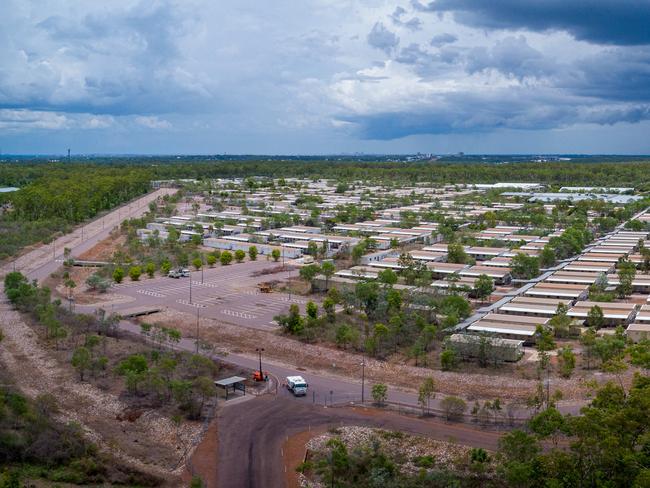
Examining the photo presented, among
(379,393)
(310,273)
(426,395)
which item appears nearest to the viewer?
(379,393)

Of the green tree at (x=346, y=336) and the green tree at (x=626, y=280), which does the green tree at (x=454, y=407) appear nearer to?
the green tree at (x=346, y=336)

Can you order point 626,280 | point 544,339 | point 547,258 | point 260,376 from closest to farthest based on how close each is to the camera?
point 260,376 → point 544,339 → point 626,280 → point 547,258

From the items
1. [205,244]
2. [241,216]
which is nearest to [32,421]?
[205,244]

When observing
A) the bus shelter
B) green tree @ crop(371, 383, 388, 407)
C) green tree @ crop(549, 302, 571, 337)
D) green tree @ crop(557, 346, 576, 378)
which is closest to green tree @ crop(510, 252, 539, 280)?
green tree @ crop(549, 302, 571, 337)

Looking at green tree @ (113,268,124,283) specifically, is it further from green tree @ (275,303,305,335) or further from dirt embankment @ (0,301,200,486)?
green tree @ (275,303,305,335)

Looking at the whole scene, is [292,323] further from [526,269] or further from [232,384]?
[526,269]

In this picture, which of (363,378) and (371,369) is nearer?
(363,378)

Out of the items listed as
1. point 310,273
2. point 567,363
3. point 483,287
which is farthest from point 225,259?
point 567,363

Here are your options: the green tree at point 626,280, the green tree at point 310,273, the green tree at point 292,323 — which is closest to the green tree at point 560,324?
the green tree at point 626,280

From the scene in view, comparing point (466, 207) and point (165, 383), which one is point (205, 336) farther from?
point (466, 207)
